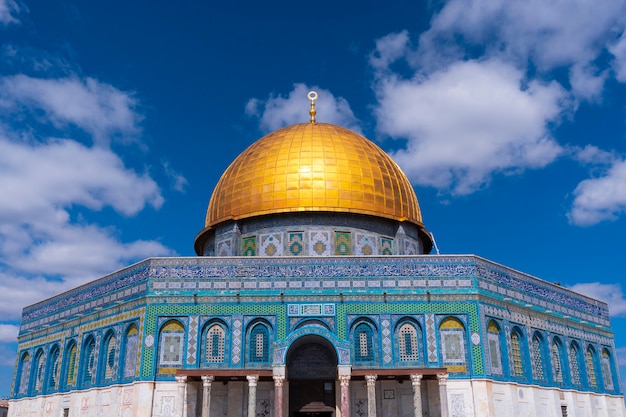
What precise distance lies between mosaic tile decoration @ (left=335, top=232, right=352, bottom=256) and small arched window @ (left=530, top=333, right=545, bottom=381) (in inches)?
281

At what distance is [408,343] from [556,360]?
257 inches

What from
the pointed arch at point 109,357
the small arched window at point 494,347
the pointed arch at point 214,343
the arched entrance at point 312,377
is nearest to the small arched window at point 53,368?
the pointed arch at point 109,357

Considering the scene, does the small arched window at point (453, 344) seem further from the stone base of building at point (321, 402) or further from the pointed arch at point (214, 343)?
the pointed arch at point (214, 343)

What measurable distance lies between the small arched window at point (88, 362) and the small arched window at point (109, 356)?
58cm

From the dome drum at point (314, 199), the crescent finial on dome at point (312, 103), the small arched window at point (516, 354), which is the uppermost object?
the crescent finial on dome at point (312, 103)

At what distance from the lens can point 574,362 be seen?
2478 centimetres

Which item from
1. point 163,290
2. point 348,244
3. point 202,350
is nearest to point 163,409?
point 202,350

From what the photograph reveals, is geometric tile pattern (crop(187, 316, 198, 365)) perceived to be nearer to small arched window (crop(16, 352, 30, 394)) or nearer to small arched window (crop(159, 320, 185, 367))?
small arched window (crop(159, 320, 185, 367))

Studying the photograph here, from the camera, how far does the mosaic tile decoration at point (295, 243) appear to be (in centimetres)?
2469

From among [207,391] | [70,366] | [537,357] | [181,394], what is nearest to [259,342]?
[207,391]

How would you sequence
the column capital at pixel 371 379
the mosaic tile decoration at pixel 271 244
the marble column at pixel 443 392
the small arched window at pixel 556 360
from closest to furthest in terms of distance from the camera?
the marble column at pixel 443 392
the column capital at pixel 371 379
the small arched window at pixel 556 360
the mosaic tile decoration at pixel 271 244

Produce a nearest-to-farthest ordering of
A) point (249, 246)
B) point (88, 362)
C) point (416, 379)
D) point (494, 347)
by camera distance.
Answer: point (416, 379), point (494, 347), point (88, 362), point (249, 246)

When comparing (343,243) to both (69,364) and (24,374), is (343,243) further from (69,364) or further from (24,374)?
(24,374)

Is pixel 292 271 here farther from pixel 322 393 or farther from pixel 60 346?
pixel 60 346
